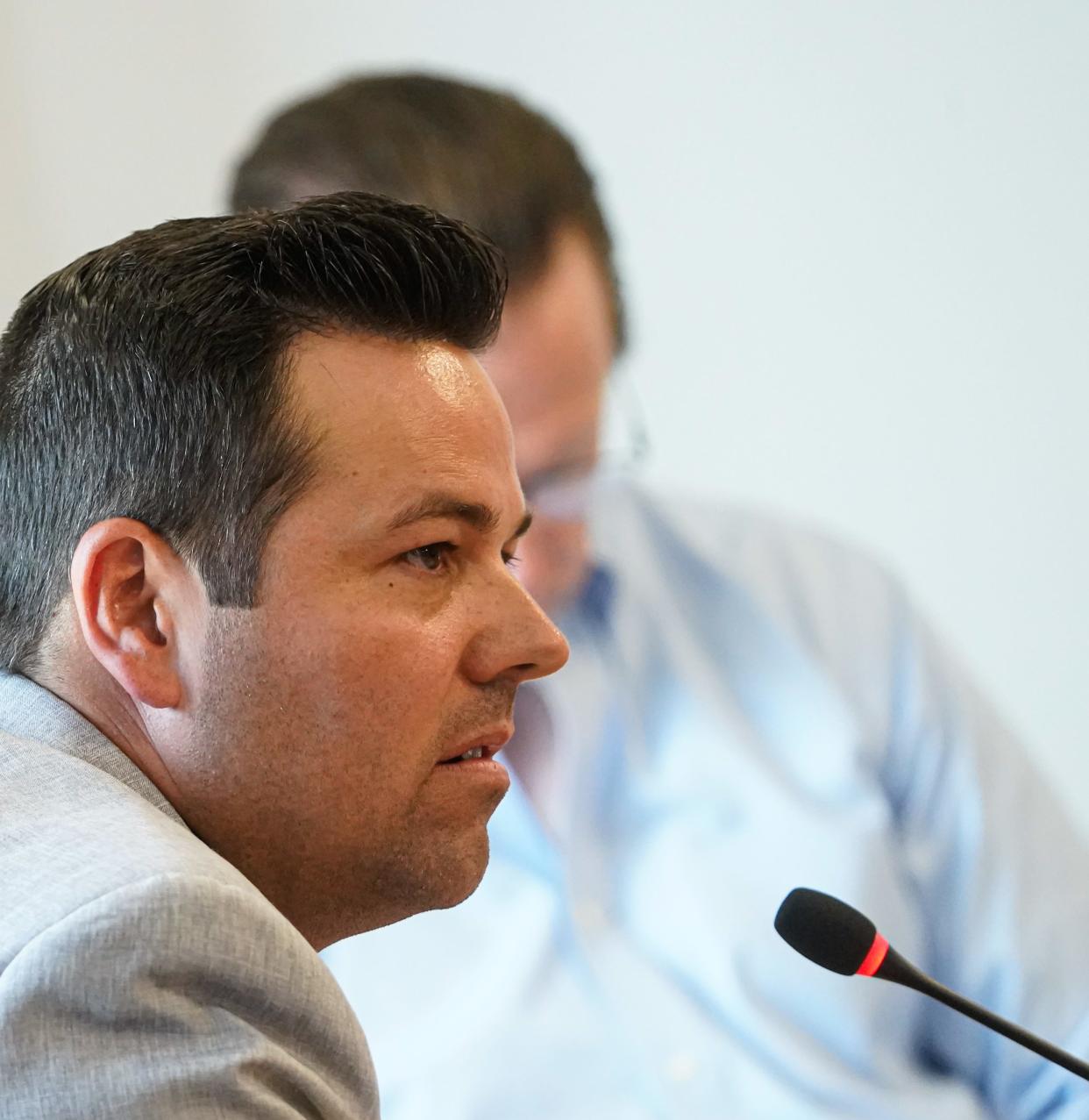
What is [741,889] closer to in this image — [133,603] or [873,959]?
[873,959]

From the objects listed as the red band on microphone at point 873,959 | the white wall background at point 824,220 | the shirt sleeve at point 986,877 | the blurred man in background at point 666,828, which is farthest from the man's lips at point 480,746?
the white wall background at point 824,220

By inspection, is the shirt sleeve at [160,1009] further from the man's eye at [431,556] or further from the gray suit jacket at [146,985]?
the man's eye at [431,556]

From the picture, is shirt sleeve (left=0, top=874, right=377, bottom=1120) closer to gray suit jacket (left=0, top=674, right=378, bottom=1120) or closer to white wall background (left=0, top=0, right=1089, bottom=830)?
gray suit jacket (left=0, top=674, right=378, bottom=1120)

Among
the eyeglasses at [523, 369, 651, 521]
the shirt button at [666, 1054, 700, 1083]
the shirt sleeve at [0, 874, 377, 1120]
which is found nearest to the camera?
the shirt sleeve at [0, 874, 377, 1120]

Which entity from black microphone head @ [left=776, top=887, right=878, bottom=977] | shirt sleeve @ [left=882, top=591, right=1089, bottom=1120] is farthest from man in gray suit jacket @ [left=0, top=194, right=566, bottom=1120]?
shirt sleeve @ [left=882, top=591, right=1089, bottom=1120]

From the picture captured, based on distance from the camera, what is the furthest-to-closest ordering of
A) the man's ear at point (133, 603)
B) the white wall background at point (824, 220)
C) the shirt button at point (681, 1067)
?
the white wall background at point (824, 220) → the shirt button at point (681, 1067) → the man's ear at point (133, 603)

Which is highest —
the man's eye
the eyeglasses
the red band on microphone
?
the man's eye

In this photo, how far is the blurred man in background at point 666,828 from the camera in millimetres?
1386

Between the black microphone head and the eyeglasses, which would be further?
the eyeglasses

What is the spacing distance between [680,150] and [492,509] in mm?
1373

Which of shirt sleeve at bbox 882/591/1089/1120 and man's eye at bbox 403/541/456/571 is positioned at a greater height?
man's eye at bbox 403/541/456/571

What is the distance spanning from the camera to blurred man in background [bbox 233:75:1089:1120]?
54.6 inches

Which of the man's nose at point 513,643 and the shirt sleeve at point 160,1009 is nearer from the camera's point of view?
the shirt sleeve at point 160,1009

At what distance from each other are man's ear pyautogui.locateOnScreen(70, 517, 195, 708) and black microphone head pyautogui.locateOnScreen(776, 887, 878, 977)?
1.16 feet
